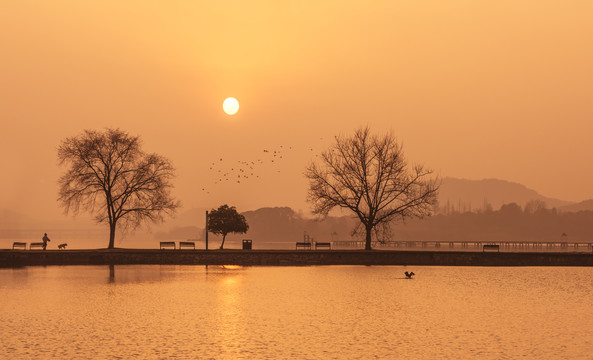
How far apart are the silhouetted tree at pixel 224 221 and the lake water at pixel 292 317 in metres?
23.6

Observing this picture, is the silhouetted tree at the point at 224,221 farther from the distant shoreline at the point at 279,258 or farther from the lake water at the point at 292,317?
the lake water at the point at 292,317

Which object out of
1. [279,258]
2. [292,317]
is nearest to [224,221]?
[279,258]

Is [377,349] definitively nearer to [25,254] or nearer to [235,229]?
[25,254]

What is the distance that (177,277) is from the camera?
175ft

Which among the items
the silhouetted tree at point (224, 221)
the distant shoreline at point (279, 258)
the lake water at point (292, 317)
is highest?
the silhouetted tree at point (224, 221)

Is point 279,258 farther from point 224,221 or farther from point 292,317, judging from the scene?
point 292,317

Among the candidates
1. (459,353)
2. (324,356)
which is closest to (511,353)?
(459,353)

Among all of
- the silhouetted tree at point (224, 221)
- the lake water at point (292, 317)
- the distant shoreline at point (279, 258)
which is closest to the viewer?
the lake water at point (292, 317)

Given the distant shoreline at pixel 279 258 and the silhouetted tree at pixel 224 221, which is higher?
the silhouetted tree at pixel 224 221

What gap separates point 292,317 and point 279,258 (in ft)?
113

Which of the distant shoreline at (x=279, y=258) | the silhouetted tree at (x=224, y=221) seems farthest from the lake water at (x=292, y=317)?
the silhouetted tree at (x=224, y=221)

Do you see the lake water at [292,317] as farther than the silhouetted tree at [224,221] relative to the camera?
No

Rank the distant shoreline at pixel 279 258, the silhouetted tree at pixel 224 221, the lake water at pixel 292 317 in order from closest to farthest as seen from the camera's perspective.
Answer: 1. the lake water at pixel 292 317
2. the distant shoreline at pixel 279 258
3. the silhouetted tree at pixel 224 221

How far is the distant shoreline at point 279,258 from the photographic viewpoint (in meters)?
64.4
